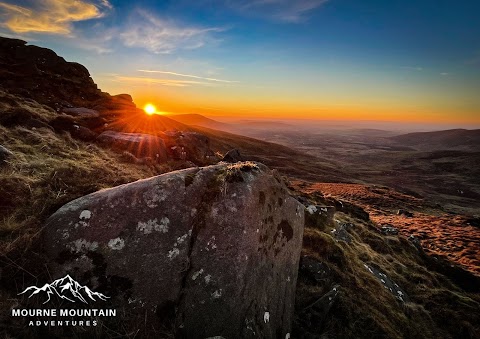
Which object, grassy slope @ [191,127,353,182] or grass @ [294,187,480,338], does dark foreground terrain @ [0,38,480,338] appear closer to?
grass @ [294,187,480,338]

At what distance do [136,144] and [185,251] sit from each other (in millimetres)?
11835

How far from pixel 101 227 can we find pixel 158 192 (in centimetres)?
116

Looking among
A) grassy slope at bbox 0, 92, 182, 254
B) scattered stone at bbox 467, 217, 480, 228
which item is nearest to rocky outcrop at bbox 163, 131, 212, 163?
grassy slope at bbox 0, 92, 182, 254

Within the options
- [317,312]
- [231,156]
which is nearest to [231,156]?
[231,156]

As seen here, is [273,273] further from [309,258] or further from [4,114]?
[4,114]

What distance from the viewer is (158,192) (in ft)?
17.5

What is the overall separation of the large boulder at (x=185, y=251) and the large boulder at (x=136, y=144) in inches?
398

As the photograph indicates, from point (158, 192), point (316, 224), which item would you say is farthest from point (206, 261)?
point (316, 224)

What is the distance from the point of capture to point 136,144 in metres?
15.4

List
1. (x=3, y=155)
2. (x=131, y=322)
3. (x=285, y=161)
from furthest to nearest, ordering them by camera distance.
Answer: (x=285, y=161), (x=3, y=155), (x=131, y=322)

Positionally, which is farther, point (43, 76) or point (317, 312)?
point (43, 76)

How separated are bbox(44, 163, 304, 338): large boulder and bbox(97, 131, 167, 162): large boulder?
1011 centimetres

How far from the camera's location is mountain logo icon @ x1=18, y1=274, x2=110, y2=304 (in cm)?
423

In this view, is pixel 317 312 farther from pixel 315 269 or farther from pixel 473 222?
pixel 473 222
